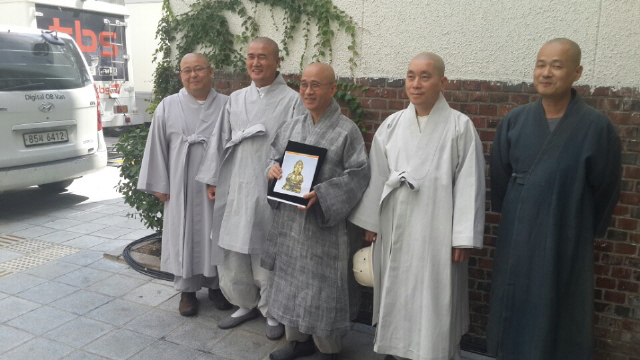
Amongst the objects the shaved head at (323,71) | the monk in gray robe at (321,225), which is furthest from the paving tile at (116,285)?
the shaved head at (323,71)

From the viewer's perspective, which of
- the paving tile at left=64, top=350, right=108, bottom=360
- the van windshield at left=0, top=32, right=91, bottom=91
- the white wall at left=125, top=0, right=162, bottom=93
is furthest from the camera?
the white wall at left=125, top=0, right=162, bottom=93

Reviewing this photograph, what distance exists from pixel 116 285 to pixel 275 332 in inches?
64.5

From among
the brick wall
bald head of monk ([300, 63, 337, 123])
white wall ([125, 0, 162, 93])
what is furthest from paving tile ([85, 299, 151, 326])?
white wall ([125, 0, 162, 93])

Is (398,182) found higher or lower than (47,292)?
higher

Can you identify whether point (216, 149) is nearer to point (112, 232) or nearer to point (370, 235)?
point (370, 235)

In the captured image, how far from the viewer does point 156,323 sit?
3.80m

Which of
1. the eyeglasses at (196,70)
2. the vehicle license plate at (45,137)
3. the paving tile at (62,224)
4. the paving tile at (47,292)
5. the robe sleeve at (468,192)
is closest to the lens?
the robe sleeve at (468,192)

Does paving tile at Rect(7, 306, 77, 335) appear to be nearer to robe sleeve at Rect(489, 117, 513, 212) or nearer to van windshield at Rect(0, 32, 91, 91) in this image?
robe sleeve at Rect(489, 117, 513, 212)

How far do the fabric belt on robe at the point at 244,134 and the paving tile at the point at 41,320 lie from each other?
1732 mm

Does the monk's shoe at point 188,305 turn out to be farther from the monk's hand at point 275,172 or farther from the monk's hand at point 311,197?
the monk's hand at point 311,197

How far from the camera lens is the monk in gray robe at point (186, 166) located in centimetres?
375

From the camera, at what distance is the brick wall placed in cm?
299

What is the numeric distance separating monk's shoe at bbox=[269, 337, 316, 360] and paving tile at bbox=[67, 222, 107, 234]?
3.39 meters

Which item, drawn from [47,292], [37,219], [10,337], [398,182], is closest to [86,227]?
[37,219]
